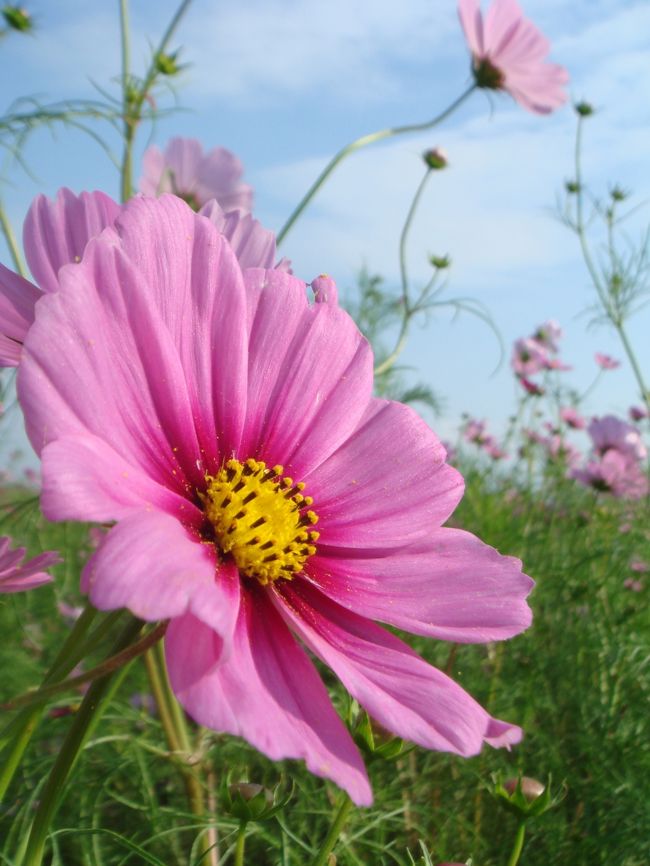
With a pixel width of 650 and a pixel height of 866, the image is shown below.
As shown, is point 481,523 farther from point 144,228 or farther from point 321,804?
point 144,228

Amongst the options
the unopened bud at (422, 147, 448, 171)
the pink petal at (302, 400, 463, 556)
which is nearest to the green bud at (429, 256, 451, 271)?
the unopened bud at (422, 147, 448, 171)

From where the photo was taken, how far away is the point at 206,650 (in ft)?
1.00

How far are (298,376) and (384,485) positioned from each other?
0.07 m

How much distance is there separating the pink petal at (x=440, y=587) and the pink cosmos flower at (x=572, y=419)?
3047 millimetres

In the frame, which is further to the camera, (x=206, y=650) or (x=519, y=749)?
(x=519, y=749)

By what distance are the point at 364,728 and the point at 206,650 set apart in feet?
0.52

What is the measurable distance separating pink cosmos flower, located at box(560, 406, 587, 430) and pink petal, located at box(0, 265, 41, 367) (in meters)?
3.14

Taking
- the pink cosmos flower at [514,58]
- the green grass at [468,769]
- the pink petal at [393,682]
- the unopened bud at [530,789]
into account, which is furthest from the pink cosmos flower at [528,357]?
the pink petal at [393,682]

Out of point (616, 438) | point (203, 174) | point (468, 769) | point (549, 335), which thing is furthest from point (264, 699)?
point (549, 335)

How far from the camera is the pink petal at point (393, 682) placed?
1.12ft

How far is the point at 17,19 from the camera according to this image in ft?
4.84

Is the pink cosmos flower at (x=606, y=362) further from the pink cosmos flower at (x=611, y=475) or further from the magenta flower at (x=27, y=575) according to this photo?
the magenta flower at (x=27, y=575)

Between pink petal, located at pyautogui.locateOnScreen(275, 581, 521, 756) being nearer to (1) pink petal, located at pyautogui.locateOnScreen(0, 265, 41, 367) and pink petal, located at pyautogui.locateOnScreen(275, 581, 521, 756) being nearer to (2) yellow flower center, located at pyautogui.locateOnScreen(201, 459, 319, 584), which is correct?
(2) yellow flower center, located at pyautogui.locateOnScreen(201, 459, 319, 584)

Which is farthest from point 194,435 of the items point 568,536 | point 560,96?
point 568,536
